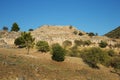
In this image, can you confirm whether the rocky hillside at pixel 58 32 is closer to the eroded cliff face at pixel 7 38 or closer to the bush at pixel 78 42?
the bush at pixel 78 42

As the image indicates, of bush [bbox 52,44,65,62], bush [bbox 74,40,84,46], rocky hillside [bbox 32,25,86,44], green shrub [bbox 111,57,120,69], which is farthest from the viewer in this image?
rocky hillside [bbox 32,25,86,44]

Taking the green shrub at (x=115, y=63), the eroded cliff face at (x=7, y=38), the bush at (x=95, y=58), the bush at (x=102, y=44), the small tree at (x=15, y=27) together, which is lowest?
the green shrub at (x=115, y=63)

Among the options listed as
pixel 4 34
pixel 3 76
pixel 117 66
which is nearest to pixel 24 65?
pixel 3 76

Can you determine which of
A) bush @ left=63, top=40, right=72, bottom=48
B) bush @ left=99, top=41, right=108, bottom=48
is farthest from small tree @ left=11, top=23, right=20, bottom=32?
bush @ left=99, top=41, right=108, bottom=48

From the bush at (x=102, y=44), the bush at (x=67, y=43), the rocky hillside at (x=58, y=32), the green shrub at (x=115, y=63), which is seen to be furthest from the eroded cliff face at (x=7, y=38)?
the green shrub at (x=115, y=63)

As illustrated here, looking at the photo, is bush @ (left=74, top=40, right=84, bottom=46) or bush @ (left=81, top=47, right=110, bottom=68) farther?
bush @ (left=74, top=40, right=84, bottom=46)

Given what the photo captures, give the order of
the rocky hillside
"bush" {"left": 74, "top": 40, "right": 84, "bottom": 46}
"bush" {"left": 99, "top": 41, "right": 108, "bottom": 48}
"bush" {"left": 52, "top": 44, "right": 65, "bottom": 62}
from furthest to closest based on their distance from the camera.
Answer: the rocky hillside → "bush" {"left": 99, "top": 41, "right": 108, "bottom": 48} → "bush" {"left": 74, "top": 40, "right": 84, "bottom": 46} → "bush" {"left": 52, "top": 44, "right": 65, "bottom": 62}

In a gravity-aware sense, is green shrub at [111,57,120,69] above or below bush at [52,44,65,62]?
below

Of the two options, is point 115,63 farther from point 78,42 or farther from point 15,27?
point 15,27

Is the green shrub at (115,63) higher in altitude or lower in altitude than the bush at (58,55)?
lower

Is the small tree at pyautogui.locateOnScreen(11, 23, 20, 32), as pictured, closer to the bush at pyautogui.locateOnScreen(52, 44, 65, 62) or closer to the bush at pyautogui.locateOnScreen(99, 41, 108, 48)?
the bush at pyautogui.locateOnScreen(99, 41, 108, 48)

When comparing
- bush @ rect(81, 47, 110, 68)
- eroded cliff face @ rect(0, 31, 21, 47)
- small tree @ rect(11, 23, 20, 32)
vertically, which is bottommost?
bush @ rect(81, 47, 110, 68)

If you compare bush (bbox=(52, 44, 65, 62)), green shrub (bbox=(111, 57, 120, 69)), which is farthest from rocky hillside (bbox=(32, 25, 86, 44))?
bush (bbox=(52, 44, 65, 62))

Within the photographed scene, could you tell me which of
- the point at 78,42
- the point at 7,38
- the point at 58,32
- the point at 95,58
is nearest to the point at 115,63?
the point at 95,58
